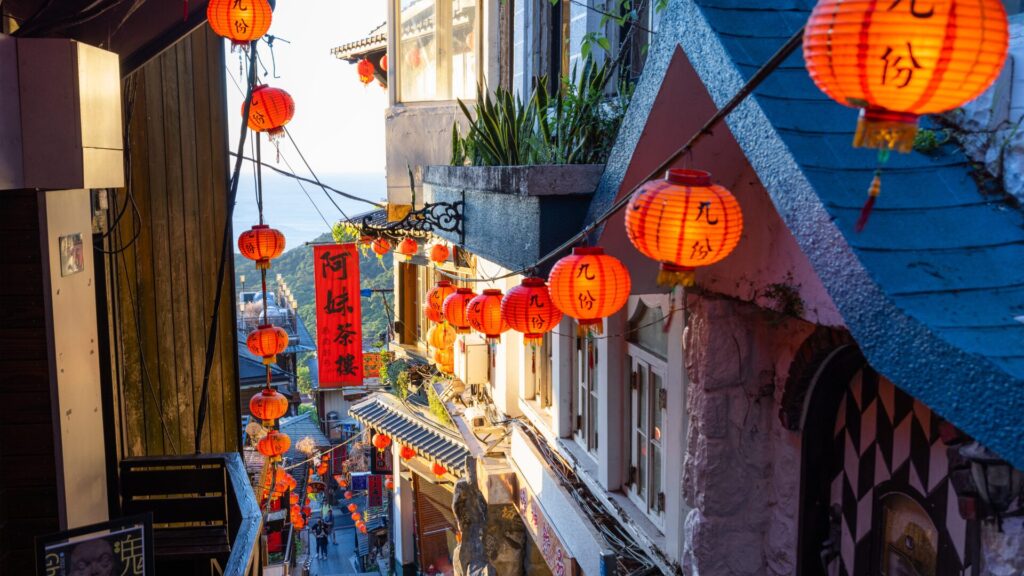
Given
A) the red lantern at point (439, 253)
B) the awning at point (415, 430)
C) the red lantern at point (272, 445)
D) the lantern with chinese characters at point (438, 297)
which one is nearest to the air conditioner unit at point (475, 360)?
the awning at point (415, 430)

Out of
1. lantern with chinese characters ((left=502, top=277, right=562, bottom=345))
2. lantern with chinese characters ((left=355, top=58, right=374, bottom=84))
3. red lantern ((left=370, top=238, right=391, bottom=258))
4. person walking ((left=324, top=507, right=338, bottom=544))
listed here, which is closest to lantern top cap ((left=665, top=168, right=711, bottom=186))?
lantern with chinese characters ((left=502, top=277, right=562, bottom=345))

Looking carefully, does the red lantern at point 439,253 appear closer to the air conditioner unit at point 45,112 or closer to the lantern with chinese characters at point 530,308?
the lantern with chinese characters at point 530,308

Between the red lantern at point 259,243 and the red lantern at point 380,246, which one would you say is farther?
the red lantern at point 380,246

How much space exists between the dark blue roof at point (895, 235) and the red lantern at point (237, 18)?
4.25 meters

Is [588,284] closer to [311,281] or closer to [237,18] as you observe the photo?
[237,18]

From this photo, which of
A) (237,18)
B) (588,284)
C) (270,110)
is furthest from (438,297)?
(588,284)

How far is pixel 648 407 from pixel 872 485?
117 inches

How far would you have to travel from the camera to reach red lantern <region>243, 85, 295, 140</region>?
8.66 m

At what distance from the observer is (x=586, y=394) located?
31.2 ft

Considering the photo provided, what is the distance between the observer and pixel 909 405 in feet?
13.8

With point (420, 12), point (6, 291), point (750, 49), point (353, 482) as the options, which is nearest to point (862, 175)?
point (750, 49)

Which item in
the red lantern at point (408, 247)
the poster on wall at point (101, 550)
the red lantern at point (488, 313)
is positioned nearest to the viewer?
the poster on wall at point (101, 550)

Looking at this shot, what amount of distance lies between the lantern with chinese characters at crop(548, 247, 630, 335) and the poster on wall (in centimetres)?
290

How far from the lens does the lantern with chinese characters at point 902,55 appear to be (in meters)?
2.41
